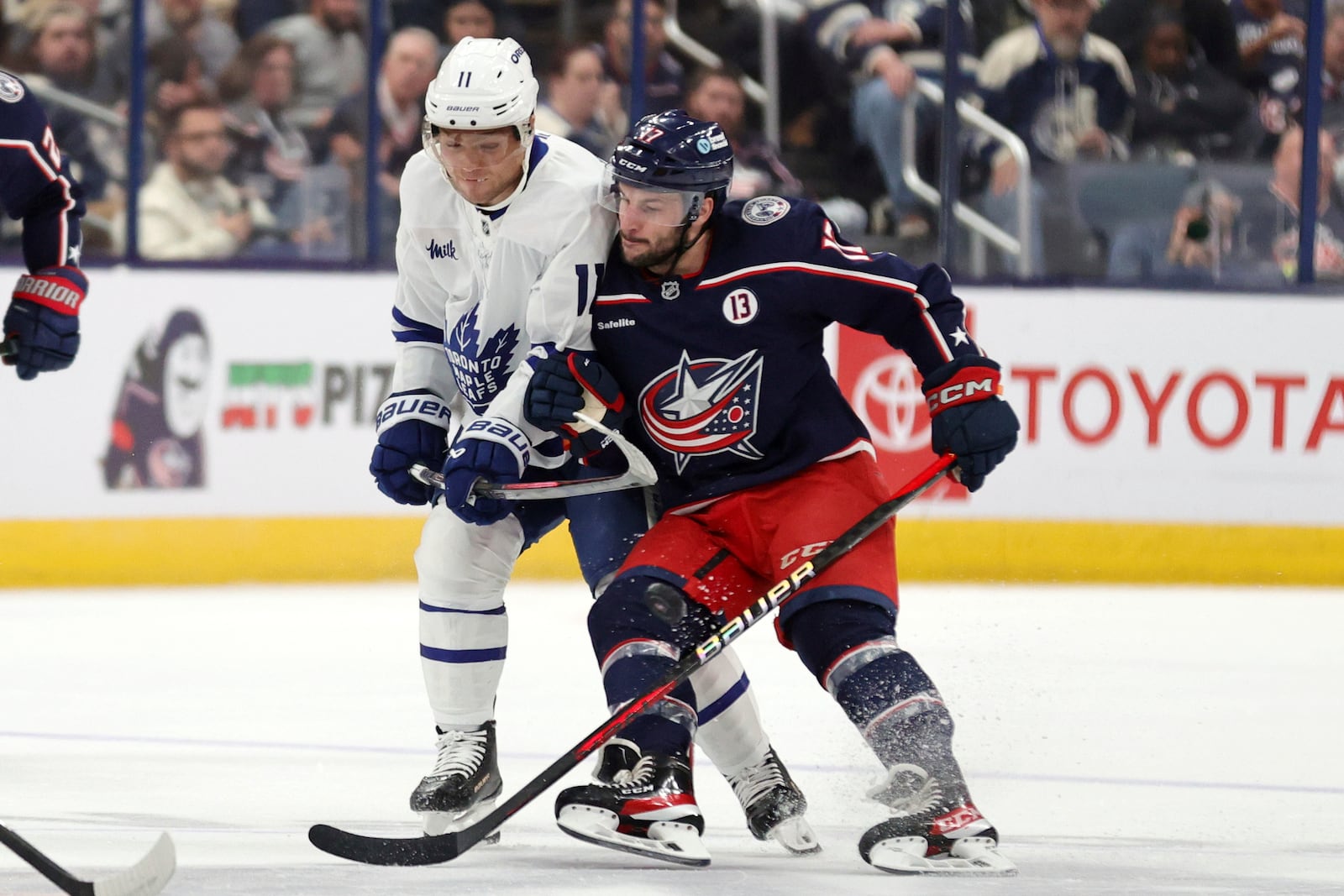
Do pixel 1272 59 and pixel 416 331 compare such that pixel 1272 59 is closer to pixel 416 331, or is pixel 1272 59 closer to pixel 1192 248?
pixel 1192 248

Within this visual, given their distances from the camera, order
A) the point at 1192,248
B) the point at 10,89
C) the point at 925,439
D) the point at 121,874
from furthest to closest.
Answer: the point at 1192,248
the point at 925,439
the point at 10,89
the point at 121,874

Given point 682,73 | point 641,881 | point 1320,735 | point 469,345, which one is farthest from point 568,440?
point 682,73

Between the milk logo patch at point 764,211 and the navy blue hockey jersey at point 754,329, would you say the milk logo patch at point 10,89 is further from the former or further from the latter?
the milk logo patch at point 764,211

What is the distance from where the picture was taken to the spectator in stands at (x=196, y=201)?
6.14m

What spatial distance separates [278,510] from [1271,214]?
10.8ft

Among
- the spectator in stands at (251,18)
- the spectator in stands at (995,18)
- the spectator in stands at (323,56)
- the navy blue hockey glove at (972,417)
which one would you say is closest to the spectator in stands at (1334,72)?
the spectator in stands at (995,18)

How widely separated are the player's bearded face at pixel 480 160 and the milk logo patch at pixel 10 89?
34.0 inches

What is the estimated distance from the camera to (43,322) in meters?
3.39

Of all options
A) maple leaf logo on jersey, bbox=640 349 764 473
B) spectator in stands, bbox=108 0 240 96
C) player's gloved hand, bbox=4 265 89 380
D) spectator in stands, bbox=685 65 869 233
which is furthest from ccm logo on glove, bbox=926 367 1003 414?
spectator in stands, bbox=108 0 240 96

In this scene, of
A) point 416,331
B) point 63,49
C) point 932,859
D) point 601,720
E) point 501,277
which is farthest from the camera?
point 63,49

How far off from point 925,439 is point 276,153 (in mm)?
2195

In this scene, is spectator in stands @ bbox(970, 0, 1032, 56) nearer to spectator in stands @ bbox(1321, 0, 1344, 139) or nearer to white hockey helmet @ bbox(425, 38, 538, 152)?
spectator in stands @ bbox(1321, 0, 1344, 139)

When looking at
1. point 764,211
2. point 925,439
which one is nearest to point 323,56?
point 925,439

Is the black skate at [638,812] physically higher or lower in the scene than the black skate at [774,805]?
higher
